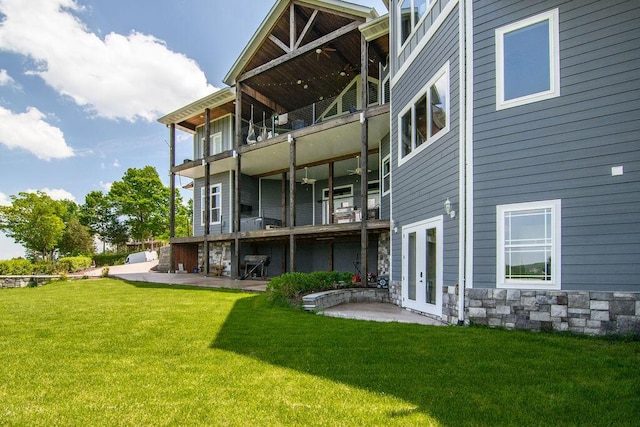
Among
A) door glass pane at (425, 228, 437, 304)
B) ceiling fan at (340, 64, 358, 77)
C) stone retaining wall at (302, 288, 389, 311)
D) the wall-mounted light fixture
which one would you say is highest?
ceiling fan at (340, 64, 358, 77)

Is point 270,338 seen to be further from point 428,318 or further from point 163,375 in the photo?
point 428,318

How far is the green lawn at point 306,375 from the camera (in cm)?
263

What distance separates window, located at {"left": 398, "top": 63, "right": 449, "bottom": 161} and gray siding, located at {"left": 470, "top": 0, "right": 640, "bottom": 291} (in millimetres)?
1149

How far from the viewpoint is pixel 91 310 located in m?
6.96

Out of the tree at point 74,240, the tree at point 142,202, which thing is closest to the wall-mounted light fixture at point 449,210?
the tree at point 142,202

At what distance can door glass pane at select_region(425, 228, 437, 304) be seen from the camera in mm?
6965

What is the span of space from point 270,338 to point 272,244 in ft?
38.4

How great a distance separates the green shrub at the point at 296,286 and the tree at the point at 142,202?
29229 millimetres

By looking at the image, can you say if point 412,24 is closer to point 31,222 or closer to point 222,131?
point 222,131

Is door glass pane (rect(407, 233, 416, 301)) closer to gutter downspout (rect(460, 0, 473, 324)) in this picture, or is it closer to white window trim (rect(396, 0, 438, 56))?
gutter downspout (rect(460, 0, 473, 324))

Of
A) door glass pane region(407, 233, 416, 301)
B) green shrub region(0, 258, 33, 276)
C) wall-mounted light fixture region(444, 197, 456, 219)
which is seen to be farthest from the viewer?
green shrub region(0, 258, 33, 276)

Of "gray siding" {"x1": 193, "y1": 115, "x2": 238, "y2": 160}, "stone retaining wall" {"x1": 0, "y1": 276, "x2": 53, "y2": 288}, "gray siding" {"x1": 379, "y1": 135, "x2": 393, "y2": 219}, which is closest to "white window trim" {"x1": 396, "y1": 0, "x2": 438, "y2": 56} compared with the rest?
"gray siding" {"x1": 379, "y1": 135, "x2": 393, "y2": 219}

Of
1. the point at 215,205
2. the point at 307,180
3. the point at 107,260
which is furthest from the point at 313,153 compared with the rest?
the point at 107,260

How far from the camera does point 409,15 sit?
8680mm
